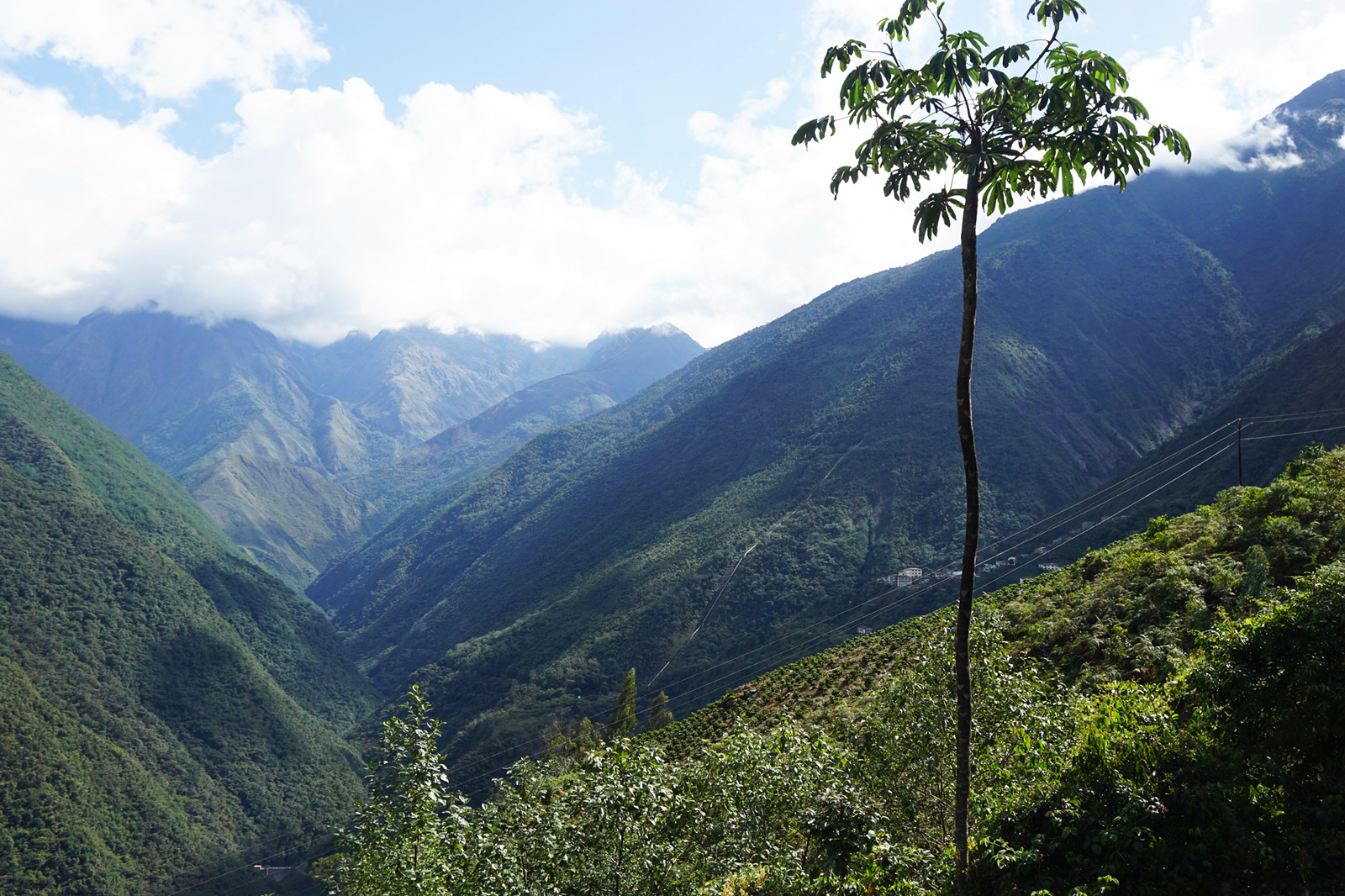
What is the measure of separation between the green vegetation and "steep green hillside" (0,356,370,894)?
428 feet

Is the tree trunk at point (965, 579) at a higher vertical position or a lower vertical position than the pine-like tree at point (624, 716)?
higher

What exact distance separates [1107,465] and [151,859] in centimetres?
19018

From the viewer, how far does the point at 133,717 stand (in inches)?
5207

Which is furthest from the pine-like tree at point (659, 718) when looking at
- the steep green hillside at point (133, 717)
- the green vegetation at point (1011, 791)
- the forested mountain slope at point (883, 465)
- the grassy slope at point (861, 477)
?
the steep green hillside at point (133, 717)

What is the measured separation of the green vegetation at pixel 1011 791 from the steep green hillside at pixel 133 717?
428 ft

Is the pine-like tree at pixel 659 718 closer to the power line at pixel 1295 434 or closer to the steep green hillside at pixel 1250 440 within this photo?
the steep green hillside at pixel 1250 440

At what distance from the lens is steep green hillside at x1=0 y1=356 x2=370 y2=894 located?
10394cm

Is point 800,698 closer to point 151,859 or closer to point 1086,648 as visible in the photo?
point 1086,648

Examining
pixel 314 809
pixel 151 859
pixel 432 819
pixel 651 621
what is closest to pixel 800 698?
pixel 432 819

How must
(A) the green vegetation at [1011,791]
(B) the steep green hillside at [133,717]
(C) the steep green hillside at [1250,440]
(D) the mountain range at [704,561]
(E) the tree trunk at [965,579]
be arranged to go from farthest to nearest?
(D) the mountain range at [704,561]
(B) the steep green hillside at [133,717]
(C) the steep green hillside at [1250,440]
(A) the green vegetation at [1011,791]
(E) the tree trunk at [965,579]

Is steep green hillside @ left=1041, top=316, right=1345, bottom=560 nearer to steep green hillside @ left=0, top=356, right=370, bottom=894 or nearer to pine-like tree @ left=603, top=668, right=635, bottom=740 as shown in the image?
pine-like tree @ left=603, top=668, right=635, bottom=740

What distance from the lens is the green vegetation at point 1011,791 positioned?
8328 mm

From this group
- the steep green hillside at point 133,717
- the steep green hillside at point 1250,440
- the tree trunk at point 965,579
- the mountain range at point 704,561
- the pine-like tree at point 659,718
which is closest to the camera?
the tree trunk at point 965,579

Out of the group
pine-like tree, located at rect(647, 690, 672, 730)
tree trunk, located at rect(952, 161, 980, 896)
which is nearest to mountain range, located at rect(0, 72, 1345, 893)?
pine-like tree, located at rect(647, 690, 672, 730)
